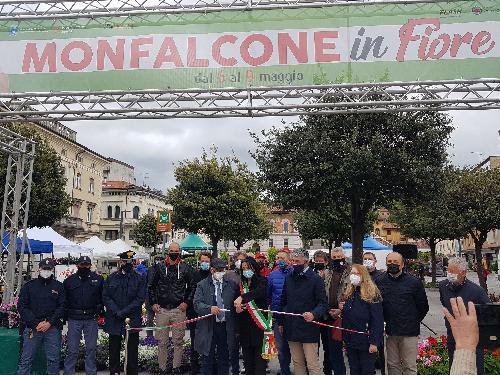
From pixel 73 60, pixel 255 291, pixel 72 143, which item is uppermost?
pixel 72 143

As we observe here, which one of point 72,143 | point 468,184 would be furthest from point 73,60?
point 72,143

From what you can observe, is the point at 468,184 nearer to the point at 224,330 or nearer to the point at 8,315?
the point at 224,330

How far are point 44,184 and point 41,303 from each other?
23.4 meters

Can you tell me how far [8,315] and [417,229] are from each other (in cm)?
2451

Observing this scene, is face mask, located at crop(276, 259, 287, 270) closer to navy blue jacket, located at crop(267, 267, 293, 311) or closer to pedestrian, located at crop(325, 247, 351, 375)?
navy blue jacket, located at crop(267, 267, 293, 311)

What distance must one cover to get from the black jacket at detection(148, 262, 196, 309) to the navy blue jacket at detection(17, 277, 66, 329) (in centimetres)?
158

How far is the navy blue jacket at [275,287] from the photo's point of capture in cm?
843

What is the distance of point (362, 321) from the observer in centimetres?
698

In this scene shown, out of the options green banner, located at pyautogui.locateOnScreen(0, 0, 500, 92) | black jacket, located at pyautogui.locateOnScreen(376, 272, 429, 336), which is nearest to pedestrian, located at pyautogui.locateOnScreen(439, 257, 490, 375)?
black jacket, located at pyautogui.locateOnScreen(376, 272, 429, 336)

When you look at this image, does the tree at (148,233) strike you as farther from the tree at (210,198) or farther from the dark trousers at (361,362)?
the dark trousers at (361,362)

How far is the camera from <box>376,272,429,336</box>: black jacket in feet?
23.5

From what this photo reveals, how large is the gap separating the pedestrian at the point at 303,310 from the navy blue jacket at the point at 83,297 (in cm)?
305

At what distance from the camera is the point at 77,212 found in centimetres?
5750

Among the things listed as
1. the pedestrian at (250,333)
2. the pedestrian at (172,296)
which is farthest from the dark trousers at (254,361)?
the pedestrian at (172,296)
